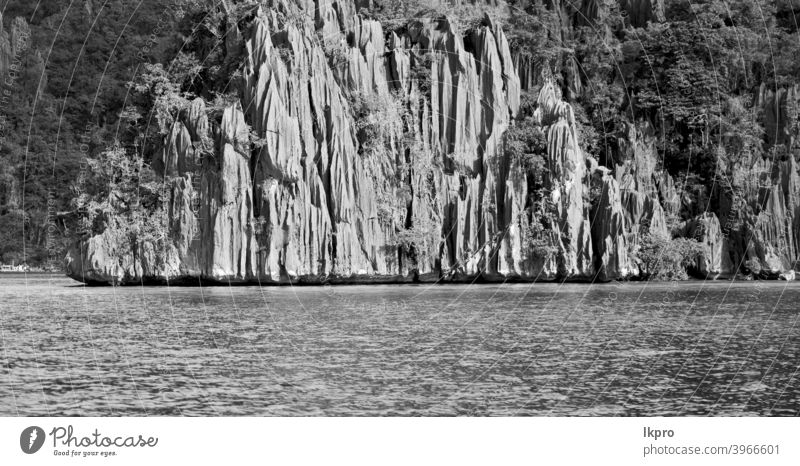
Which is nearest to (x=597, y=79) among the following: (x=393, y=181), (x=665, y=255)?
(x=665, y=255)

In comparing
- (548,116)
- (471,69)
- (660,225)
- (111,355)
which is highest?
(471,69)

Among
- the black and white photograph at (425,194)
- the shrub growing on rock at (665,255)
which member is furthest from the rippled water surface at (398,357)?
the shrub growing on rock at (665,255)

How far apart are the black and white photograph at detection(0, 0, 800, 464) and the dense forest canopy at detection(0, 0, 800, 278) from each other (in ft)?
0.92

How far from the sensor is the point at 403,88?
255 ft

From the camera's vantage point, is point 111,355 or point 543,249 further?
point 543,249

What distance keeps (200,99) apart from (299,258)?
48.6 ft

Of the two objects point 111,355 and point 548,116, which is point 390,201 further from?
point 111,355

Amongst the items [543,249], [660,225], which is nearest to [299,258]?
[543,249]
